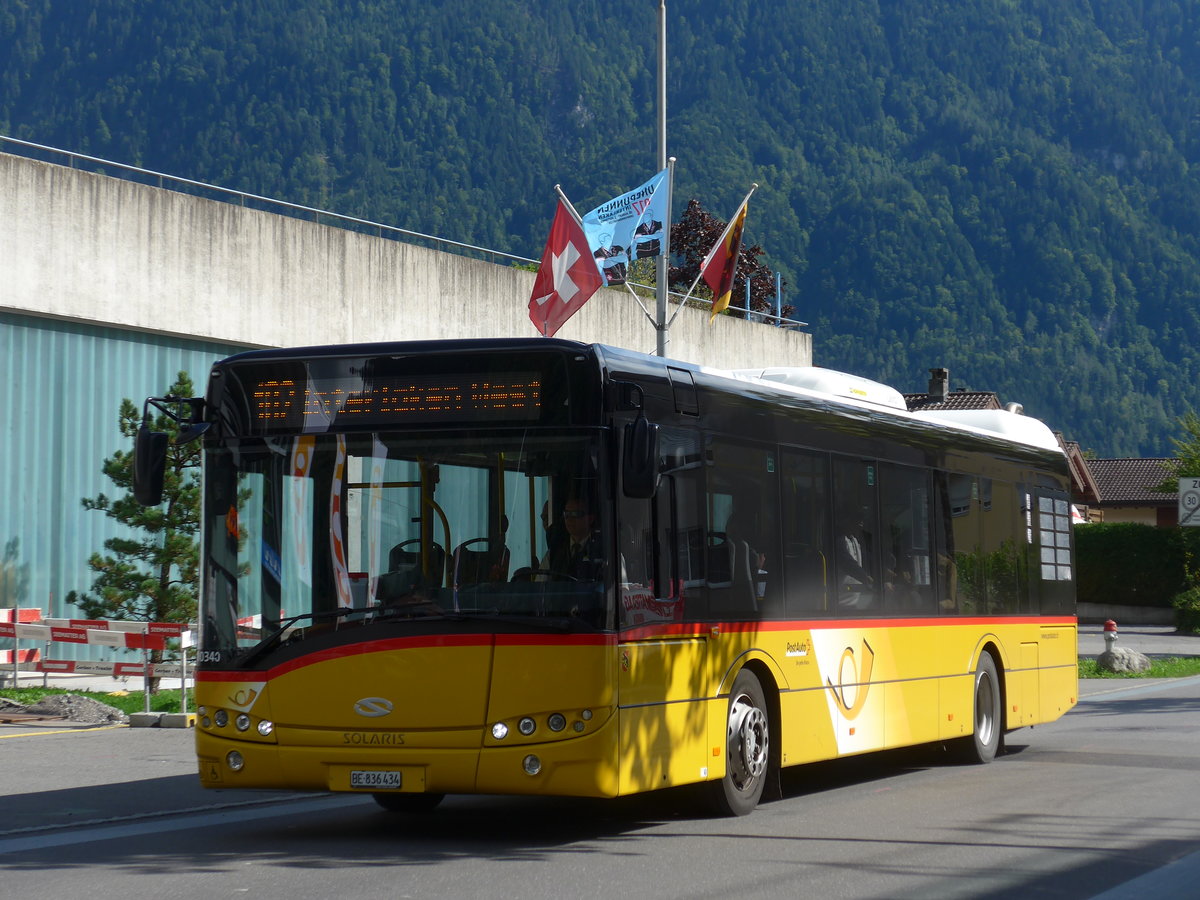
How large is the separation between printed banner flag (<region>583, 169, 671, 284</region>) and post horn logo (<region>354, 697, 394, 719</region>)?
51.2 feet

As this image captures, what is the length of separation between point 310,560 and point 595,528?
1665mm

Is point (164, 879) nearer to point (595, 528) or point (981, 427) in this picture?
point (595, 528)

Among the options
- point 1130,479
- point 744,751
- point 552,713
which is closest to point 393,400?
point 552,713

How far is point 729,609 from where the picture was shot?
11.3 m

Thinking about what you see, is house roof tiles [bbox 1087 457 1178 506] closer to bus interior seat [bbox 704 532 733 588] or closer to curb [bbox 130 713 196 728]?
curb [bbox 130 713 196 728]

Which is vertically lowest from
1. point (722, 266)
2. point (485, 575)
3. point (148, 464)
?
point (485, 575)

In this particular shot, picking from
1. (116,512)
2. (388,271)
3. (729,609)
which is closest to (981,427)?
(729,609)

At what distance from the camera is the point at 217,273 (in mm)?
26719

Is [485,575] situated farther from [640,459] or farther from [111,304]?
[111,304]

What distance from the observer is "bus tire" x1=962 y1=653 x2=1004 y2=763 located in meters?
15.6

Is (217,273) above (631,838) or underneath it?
above

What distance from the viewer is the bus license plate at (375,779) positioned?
9.98 meters

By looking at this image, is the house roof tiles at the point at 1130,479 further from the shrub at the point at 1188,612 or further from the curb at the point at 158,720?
the curb at the point at 158,720

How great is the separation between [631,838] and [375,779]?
5.31 ft
